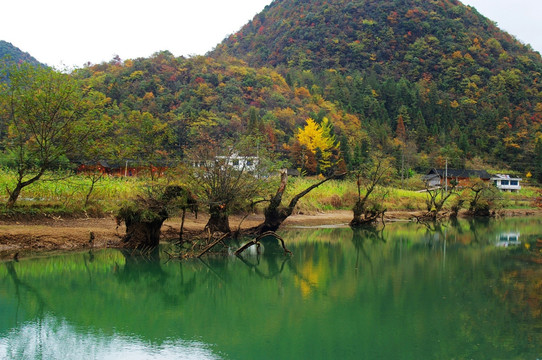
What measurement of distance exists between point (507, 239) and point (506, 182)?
48.1m

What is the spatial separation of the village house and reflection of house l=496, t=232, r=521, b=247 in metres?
42.8

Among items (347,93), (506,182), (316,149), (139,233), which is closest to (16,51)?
(347,93)

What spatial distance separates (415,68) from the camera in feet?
383

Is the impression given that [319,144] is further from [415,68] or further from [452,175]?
[415,68]

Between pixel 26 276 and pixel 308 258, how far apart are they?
9323 millimetres

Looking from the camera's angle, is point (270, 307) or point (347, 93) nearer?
point (270, 307)

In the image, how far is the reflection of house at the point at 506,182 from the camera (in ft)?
224

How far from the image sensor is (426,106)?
9738 centimetres

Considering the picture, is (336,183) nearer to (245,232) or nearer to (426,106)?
(245,232)

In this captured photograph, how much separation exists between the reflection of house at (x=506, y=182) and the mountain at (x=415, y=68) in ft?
18.9

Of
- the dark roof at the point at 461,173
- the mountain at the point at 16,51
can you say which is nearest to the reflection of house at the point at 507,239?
the dark roof at the point at 461,173

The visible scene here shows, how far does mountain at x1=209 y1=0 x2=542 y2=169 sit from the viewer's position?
8556 cm

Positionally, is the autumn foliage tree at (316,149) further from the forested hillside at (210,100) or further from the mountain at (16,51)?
the mountain at (16,51)

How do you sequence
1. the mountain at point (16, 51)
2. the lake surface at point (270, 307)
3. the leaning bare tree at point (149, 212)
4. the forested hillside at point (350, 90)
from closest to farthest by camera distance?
the lake surface at point (270, 307) → the leaning bare tree at point (149, 212) → the forested hillside at point (350, 90) → the mountain at point (16, 51)
